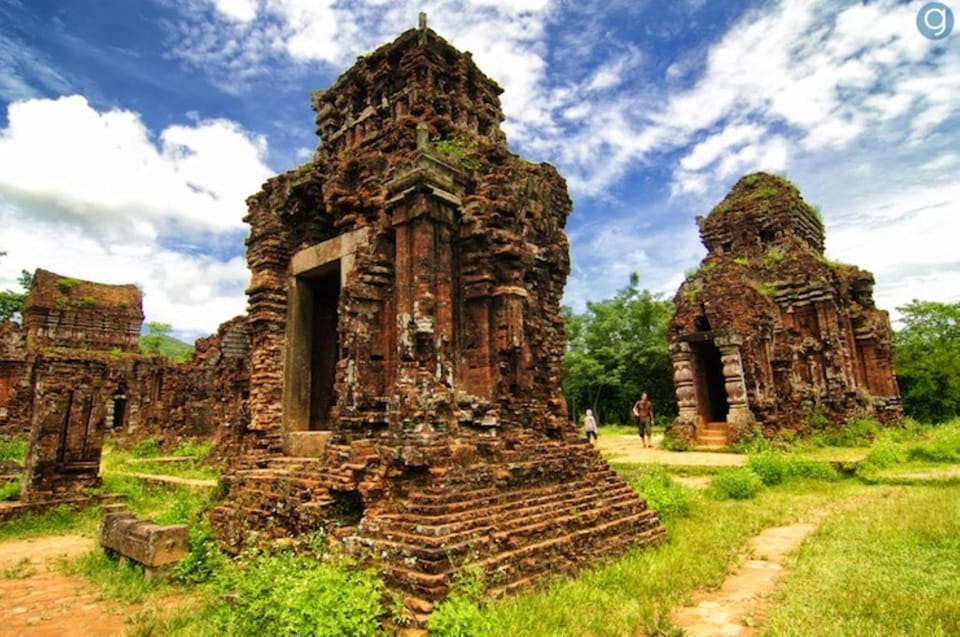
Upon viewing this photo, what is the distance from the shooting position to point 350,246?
7812 mm

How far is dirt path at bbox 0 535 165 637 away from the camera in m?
5.06

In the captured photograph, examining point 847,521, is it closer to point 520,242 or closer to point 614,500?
point 614,500

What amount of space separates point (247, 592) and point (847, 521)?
7829mm

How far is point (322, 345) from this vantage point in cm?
913

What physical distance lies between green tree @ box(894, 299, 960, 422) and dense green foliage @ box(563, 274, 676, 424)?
11.8 metres

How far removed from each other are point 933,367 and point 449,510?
29.7 meters

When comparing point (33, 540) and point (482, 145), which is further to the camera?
point (33, 540)

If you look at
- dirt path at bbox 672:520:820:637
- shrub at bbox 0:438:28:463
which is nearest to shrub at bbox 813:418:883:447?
dirt path at bbox 672:520:820:637

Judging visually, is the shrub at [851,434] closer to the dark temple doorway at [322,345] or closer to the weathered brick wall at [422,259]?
the weathered brick wall at [422,259]

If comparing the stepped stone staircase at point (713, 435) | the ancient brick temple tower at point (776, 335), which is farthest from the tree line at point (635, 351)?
the stepped stone staircase at point (713, 435)

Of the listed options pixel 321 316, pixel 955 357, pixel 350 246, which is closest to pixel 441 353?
pixel 350 246

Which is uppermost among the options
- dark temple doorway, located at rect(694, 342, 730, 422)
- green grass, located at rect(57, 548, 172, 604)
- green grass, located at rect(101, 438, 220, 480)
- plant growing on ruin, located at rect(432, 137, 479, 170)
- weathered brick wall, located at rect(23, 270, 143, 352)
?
weathered brick wall, located at rect(23, 270, 143, 352)

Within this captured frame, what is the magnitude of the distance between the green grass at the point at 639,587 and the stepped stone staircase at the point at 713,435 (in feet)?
27.3

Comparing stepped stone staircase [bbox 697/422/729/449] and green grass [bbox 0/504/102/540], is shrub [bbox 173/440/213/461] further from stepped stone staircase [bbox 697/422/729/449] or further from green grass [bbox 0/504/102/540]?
stepped stone staircase [bbox 697/422/729/449]
